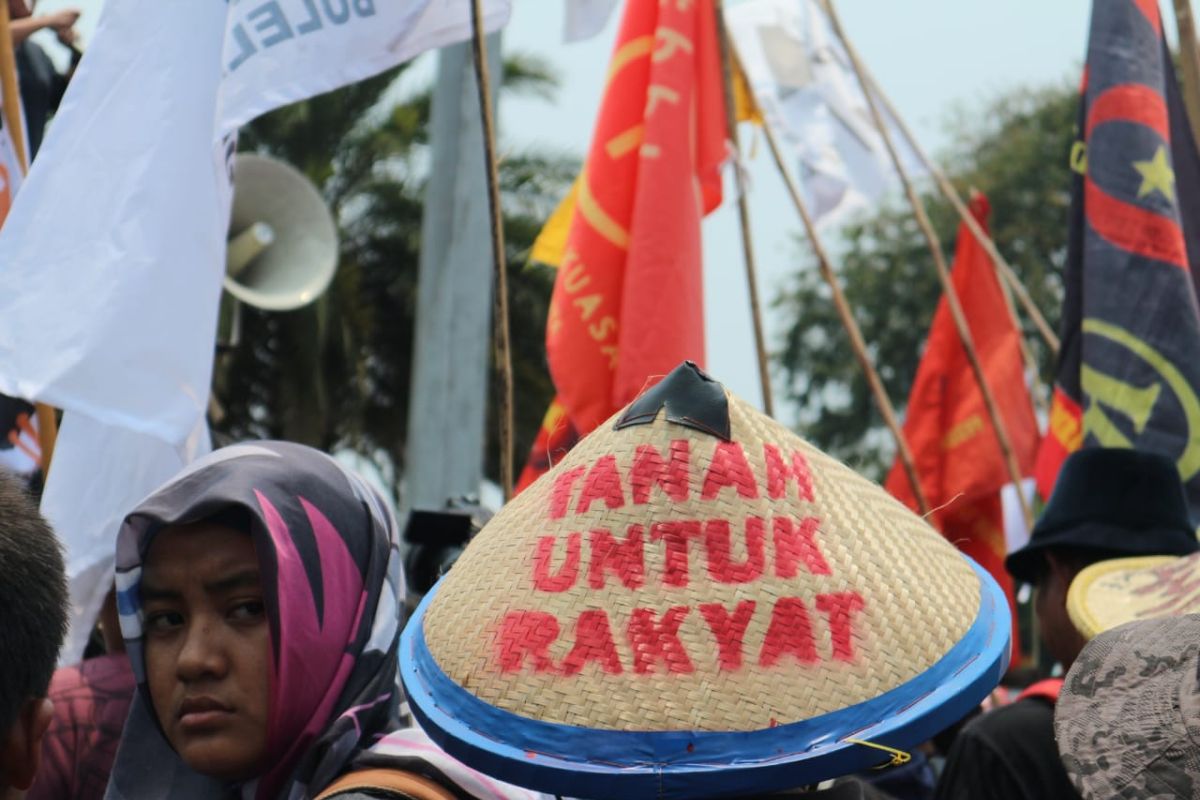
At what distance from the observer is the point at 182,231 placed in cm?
305

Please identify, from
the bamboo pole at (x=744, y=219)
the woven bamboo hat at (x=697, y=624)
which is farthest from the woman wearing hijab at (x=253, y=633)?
the bamboo pole at (x=744, y=219)

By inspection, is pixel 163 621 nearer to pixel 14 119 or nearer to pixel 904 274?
pixel 14 119

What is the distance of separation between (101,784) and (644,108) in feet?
9.59

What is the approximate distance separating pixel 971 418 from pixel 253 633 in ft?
14.8

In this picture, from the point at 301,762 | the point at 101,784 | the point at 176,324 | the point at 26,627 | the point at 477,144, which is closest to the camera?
the point at 26,627

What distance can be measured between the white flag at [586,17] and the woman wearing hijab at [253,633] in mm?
3371

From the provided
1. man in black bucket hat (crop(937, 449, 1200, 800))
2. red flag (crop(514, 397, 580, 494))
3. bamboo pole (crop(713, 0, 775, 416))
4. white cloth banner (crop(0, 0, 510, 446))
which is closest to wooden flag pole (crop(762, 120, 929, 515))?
bamboo pole (crop(713, 0, 775, 416))

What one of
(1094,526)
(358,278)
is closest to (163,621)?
(1094,526)

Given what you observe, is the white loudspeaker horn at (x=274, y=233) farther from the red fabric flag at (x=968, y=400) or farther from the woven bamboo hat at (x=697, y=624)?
the woven bamboo hat at (x=697, y=624)

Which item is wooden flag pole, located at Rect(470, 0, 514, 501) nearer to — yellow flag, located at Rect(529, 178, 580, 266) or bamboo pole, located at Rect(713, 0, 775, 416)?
bamboo pole, located at Rect(713, 0, 775, 416)

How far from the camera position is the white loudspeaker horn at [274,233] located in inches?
255

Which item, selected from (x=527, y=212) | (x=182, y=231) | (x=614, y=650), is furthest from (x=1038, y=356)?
(x=614, y=650)

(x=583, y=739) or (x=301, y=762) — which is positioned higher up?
(x=583, y=739)

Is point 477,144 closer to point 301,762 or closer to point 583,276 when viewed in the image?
point 583,276
